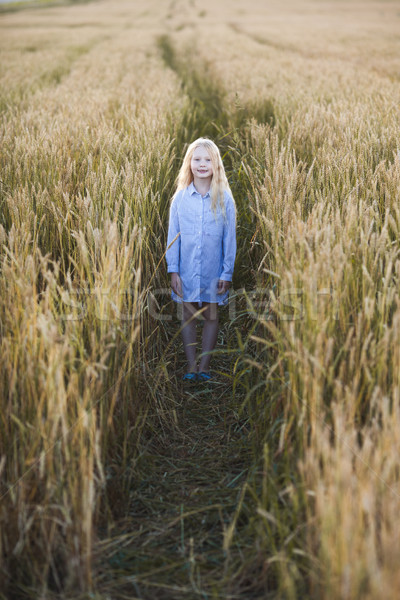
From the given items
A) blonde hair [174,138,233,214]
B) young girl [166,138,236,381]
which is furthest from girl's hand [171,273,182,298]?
blonde hair [174,138,233,214]

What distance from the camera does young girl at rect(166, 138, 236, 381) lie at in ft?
7.02

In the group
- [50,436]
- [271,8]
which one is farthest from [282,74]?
[271,8]

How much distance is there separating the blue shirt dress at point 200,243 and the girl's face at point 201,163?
69mm

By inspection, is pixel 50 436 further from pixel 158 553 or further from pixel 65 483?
pixel 158 553

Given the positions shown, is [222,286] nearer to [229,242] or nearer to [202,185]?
[229,242]

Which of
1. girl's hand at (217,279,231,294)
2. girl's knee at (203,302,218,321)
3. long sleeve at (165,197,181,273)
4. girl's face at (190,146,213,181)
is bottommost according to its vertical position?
girl's knee at (203,302,218,321)

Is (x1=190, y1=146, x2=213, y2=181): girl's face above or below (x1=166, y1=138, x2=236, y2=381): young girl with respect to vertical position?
above

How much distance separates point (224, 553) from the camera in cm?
126

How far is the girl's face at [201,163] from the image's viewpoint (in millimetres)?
2129

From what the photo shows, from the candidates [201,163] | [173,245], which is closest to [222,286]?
[173,245]

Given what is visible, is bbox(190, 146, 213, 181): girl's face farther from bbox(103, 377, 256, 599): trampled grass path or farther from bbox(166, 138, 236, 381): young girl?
bbox(103, 377, 256, 599): trampled grass path

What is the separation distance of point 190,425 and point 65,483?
2.36 ft
